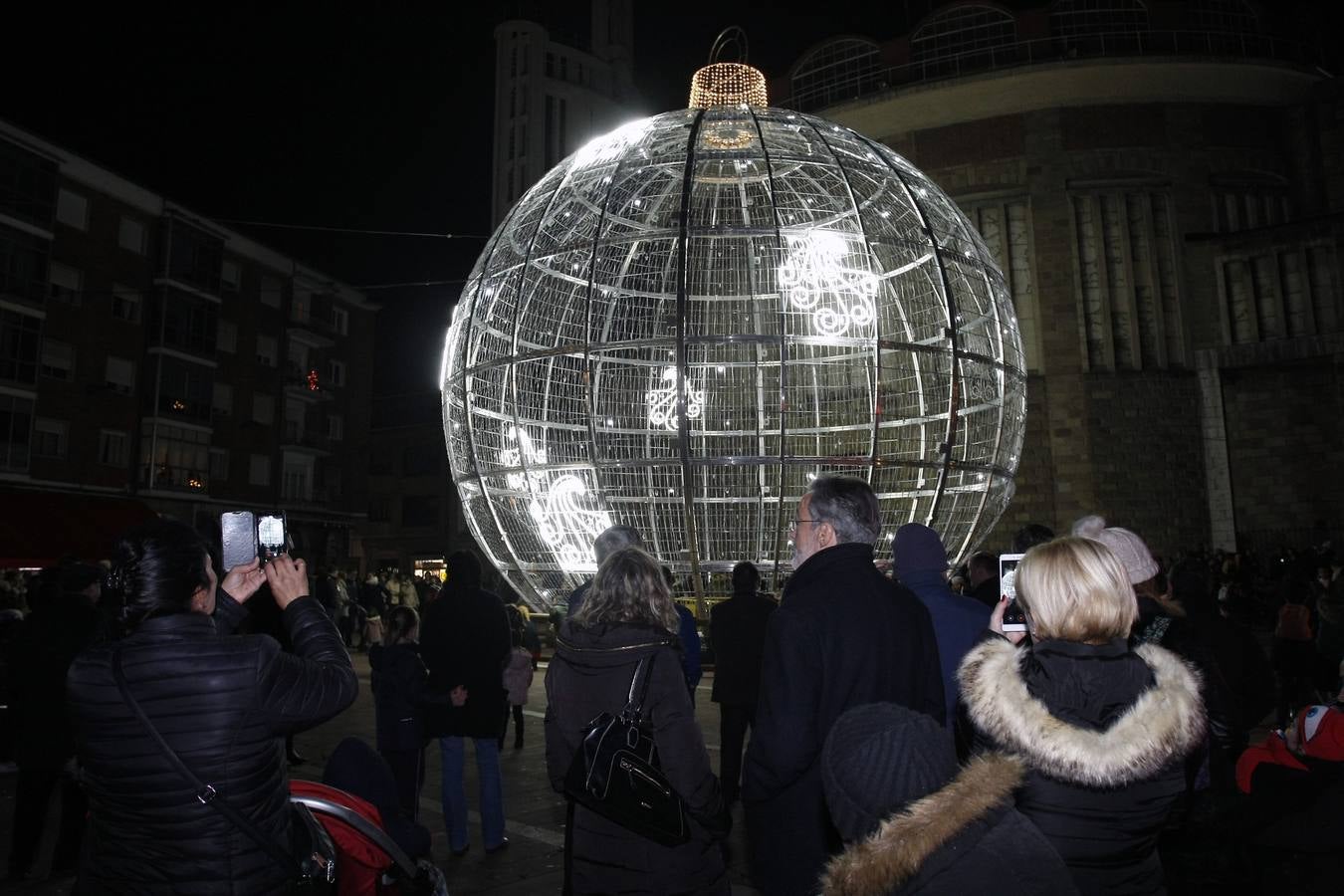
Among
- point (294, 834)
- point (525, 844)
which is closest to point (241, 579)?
point (294, 834)

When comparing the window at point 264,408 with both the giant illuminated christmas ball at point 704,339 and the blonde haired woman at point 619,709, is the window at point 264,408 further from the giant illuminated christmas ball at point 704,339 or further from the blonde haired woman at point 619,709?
the blonde haired woman at point 619,709

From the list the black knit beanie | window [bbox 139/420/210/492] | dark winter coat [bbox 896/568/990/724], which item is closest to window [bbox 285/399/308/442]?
window [bbox 139/420/210/492]

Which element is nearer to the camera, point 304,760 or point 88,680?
point 88,680

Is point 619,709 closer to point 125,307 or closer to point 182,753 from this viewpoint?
point 182,753

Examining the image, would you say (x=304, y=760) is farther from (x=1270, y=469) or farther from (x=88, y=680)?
(x=1270, y=469)

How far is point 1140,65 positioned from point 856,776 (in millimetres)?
26670

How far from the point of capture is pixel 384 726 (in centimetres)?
540

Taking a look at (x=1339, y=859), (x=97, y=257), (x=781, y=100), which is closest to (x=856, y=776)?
(x=1339, y=859)

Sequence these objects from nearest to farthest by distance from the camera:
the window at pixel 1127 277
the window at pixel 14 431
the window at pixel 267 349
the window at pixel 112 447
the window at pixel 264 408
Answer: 1. the window at pixel 1127 277
2. the window at pixel 14 431
3. the window at pixel 112 447
4. the window at pixel 264 408
5. the window at pixel 267 349

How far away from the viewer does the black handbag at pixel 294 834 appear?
2082 millimetres

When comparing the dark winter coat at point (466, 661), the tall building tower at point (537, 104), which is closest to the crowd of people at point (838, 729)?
the dark winter coat at point (466, 661)

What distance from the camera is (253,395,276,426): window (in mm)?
34781

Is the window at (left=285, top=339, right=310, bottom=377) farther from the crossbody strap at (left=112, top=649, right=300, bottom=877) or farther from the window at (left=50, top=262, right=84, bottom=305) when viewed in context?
the crossbody strap at (left=112, top=649, right=300, bottom=877)

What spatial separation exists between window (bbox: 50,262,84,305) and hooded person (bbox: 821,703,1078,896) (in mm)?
32338
